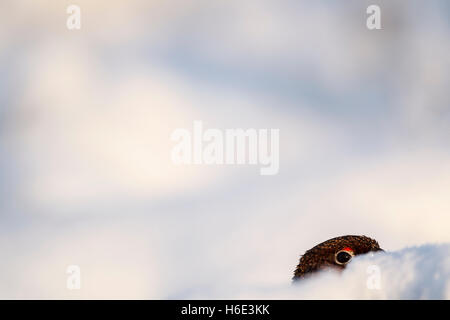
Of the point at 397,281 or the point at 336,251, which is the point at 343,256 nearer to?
the point at 336,251

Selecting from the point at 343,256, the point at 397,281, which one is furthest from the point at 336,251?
the point at 397,281

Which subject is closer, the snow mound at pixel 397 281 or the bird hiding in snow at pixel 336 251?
the snow mound at pixel 397 281

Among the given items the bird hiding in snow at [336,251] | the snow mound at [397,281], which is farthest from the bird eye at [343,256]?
the snow mound at [397,281]

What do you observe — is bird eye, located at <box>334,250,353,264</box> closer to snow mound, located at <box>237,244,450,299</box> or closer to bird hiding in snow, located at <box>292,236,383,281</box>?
bird hiding in snow, located at <box>292,236,383,281</box>

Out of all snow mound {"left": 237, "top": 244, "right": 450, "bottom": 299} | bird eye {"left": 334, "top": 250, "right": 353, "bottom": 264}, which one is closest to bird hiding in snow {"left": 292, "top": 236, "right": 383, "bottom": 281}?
bird eye {"left": 334, "top": 250, "right": 353, "bottom": 264}

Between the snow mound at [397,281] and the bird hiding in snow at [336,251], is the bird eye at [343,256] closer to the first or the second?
the bird hiding in snow at [336,251]
